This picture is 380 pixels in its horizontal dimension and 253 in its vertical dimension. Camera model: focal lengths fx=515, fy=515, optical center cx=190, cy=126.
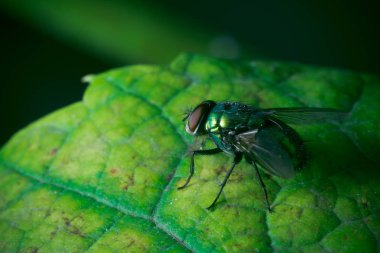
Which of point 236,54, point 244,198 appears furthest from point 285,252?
point 236,54

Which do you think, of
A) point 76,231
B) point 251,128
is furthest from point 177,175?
point 76,231

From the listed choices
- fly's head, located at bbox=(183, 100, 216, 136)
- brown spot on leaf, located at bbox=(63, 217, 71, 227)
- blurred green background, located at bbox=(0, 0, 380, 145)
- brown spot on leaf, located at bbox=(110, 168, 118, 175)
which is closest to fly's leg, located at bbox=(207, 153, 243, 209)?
fly's head, located at bbox=(183, 100, 216, 136)

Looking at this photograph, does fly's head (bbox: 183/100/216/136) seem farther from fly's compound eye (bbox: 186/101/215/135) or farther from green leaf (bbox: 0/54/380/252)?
green leaf (bbox: 0/54/380/252)

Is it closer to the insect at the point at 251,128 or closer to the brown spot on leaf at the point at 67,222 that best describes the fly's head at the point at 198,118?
the insect at the point at 251,128

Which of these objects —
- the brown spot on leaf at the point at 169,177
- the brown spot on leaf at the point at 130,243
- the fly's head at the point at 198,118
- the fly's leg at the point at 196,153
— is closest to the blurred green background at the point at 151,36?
the fly's head at the point at 198,118

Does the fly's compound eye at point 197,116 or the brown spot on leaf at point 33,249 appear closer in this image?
the brown spot on leaf at point 33,249

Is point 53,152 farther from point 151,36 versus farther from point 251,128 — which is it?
point 151,36
